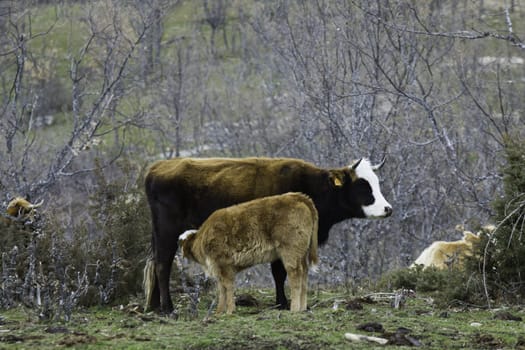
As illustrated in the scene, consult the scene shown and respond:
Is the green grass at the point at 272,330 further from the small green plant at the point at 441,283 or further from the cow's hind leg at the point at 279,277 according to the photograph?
the cow's hind leg at the point at 279,277

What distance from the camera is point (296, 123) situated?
110 feet

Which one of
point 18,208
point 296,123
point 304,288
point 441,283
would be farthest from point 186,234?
point 296,123

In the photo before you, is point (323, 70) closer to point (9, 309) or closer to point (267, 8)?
point (267, 8)

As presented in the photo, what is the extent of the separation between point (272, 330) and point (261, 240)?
2.07 meters

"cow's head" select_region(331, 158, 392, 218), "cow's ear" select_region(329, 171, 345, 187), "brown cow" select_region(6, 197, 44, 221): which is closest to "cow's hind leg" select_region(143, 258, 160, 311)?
"cow's ear" select_region(329, 171, 345, 187)

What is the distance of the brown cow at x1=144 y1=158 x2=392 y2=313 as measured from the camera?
11.2 metres

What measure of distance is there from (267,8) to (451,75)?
21.4 ft

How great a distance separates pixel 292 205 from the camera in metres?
10.1

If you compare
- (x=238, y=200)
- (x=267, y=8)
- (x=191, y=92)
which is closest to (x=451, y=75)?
(x=267, y=8)

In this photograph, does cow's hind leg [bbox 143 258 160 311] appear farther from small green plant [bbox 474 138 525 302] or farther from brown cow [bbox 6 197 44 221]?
small green plant [bbox 474 138 525 302]

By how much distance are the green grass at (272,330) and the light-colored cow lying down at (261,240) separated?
46 cm

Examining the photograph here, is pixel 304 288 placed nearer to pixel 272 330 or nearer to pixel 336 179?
pixel 336 179

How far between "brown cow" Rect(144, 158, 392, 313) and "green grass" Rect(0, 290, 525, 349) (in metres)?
1.27

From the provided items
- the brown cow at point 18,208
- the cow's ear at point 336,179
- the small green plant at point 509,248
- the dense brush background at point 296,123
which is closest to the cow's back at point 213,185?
the cow's ear at point 336,179
